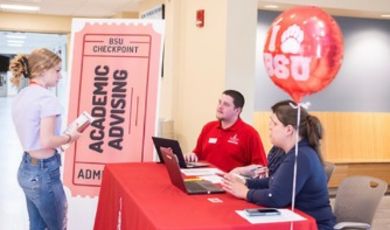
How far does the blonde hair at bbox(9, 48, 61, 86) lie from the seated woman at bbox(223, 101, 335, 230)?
48.8 inches

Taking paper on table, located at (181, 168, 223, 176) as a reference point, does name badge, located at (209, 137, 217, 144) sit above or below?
above

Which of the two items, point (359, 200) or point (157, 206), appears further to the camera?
point (359, 200)

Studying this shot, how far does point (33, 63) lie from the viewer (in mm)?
2799

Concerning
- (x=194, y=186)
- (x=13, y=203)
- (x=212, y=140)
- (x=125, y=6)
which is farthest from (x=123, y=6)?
(x=194, y=186)

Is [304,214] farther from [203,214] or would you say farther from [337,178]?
[337,178]

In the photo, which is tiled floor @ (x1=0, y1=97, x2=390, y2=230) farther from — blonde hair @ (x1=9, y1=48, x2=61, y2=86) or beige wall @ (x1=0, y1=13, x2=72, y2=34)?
beige wall @ (x1=0, y1=13, x2=72, y2=34)

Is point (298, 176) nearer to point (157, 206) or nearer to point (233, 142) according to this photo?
point (157, 206)

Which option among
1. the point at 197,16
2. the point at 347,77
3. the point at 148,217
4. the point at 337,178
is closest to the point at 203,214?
the point at 148,217

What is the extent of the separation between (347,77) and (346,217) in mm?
3876

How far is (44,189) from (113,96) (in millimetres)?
1072

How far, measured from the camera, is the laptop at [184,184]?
8.02 ft

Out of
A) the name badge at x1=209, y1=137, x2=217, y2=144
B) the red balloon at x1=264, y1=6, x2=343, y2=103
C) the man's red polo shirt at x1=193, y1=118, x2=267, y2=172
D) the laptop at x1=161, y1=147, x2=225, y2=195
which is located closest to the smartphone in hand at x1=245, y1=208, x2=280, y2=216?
the laptop at x1=161, y1=147, x2=225, y2=195

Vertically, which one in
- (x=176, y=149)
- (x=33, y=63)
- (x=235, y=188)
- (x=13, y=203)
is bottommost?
(x=13, y=203)

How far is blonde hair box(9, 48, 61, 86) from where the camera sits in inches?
110
